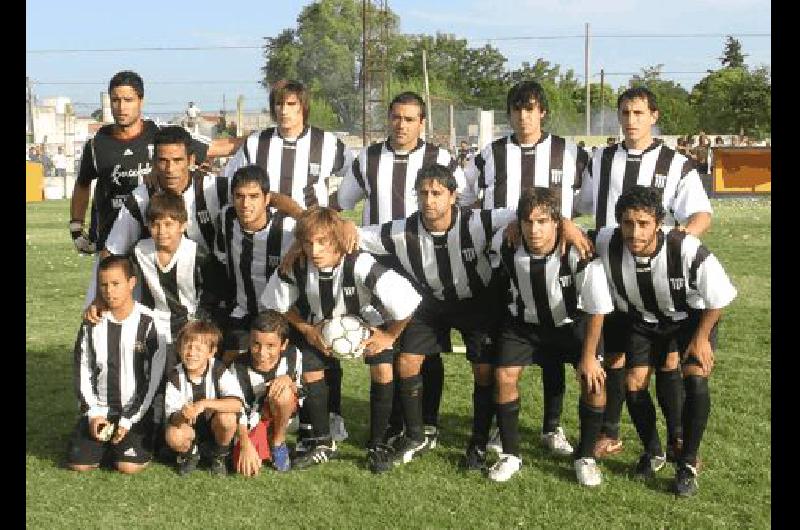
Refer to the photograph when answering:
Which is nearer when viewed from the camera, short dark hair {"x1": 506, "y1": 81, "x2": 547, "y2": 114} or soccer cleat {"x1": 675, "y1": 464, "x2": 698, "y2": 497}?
soccer cleat {"x1": 675, "y1": 464, "x2": 698, "y2": 497}

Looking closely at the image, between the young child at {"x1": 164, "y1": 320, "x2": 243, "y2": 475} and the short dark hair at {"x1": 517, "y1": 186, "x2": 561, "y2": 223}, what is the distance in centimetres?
161

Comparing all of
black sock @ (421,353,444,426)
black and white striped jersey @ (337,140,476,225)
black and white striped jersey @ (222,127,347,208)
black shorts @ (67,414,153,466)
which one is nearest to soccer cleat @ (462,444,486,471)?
black sock @ (421,353,444,426)

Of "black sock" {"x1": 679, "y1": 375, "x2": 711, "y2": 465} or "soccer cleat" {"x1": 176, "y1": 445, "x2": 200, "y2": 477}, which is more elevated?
"black sock" {"x1": 679, "y1": 375, "x2": 711, "y2": 465}

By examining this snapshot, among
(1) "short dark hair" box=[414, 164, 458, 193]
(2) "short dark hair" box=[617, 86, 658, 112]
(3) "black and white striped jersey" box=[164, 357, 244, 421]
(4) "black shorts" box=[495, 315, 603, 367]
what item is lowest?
(3) "black and white striped jersey" box=[164, 357, 244, 421]

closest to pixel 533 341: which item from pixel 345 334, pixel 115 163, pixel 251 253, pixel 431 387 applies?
pixel 431 387

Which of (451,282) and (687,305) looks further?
(451,282)

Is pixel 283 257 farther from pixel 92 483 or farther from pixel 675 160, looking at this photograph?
pixel 675 160

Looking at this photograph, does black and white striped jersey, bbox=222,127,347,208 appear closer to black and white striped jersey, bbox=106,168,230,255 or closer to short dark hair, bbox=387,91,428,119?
black and white striped jersey, bbox=106,168,230,255

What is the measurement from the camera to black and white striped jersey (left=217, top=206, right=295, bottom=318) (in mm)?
5008

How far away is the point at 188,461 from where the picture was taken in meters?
4.77

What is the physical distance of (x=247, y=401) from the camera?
4906 millimetres
